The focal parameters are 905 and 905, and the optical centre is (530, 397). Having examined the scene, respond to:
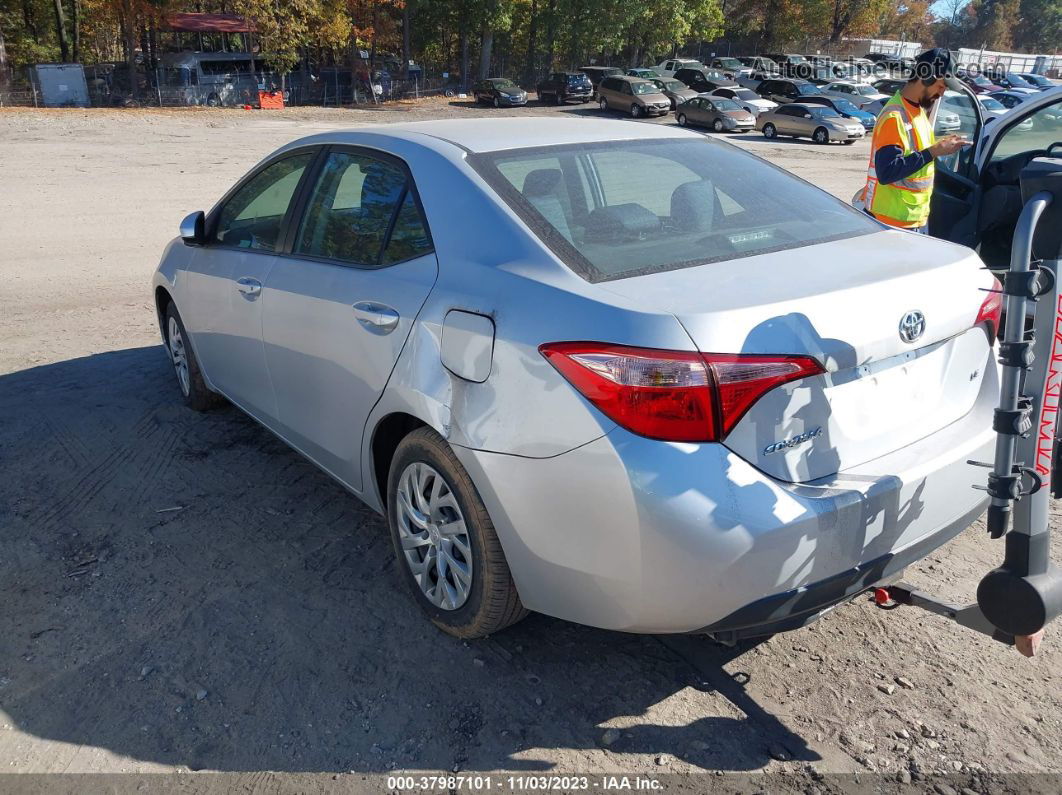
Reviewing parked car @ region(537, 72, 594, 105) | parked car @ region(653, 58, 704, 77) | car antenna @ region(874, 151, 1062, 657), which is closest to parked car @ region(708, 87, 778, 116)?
parked car @ region(537, 72, 594, 105)

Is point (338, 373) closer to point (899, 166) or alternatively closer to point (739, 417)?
point (739, 417)

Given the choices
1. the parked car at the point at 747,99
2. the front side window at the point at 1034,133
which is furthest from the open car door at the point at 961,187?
the parked car at the point at 747,99

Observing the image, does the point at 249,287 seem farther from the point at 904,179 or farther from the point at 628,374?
the point at 904,179

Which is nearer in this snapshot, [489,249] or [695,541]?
[695,541]

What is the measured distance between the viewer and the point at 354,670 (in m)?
3.07

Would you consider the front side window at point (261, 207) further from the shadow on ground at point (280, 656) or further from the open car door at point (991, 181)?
the open car door at point (991, 181)

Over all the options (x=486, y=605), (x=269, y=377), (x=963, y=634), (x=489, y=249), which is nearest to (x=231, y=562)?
(x=269, y=377)

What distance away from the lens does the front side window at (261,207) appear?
414 cm

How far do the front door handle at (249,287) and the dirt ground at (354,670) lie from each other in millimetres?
949

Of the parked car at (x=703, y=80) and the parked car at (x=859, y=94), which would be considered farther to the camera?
the parked car at (x=703, y=80)

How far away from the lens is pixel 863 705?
2.87 m

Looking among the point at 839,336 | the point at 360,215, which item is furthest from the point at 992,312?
the point at 360,215

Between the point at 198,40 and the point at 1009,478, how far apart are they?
59.0 metres

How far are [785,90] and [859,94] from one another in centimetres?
318
